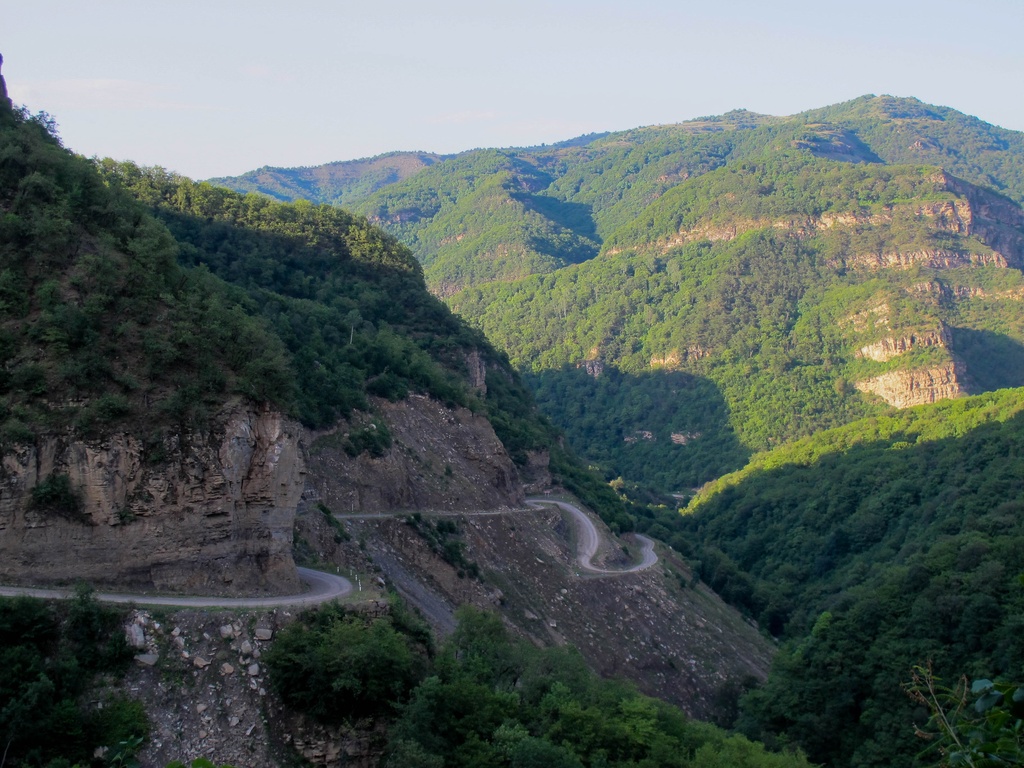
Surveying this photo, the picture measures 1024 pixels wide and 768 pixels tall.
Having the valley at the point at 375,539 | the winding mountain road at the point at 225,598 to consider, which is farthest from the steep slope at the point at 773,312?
the winding mountain road at the point at 225,598

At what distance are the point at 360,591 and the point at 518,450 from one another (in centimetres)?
3525

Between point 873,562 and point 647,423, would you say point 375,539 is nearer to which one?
point 873,562

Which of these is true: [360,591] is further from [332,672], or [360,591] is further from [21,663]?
[21,663]

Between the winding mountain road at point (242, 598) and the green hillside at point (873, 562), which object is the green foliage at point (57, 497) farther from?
the green hillside at point (873, 562)

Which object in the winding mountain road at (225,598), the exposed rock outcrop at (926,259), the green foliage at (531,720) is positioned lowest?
the green foliage at (531,720)

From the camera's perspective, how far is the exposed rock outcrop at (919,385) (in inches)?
5197

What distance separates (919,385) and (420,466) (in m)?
102

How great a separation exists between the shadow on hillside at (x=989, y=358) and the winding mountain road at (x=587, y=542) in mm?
87804

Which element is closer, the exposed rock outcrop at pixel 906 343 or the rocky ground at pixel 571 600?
the rocky ground at pixel 571 600

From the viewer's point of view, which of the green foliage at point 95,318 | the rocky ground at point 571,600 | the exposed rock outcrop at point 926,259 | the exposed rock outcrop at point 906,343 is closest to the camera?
the green foliage at point 95,318

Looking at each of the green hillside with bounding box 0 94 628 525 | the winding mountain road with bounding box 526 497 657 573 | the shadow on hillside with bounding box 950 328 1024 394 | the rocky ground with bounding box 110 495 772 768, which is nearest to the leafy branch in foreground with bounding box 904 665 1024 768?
the rocky ground with bounding box 110 495 772 768

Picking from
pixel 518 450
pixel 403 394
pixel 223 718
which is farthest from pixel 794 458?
pixel 223 718

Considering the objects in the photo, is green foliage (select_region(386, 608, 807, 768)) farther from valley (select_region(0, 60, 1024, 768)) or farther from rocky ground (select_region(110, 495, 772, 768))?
rocky ground (select_region(110, 495, 772, 768))

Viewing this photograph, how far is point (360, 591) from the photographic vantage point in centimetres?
3058
